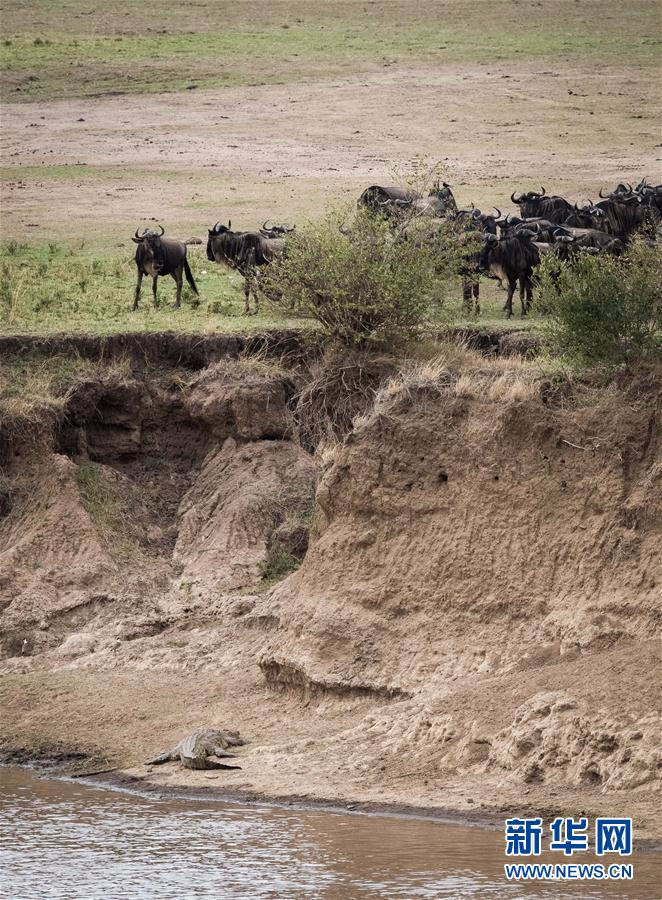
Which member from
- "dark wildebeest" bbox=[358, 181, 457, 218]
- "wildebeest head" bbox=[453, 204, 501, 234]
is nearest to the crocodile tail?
"wildebeest head" bbox=[453, 204, 501, 234]

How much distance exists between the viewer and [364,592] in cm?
1827

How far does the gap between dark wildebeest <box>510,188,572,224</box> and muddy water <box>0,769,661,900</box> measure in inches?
703

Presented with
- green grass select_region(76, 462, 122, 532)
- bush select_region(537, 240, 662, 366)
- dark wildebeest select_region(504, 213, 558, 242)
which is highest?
dark wildebeest select_region(504, 213, 558, 242)

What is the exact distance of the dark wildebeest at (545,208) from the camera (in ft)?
103

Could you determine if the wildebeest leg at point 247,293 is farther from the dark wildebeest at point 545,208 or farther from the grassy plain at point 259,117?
the dark wildebeest at point 545,208

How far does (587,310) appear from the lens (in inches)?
719

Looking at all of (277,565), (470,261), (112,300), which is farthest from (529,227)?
(277,565)

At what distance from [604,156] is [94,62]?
18.1m

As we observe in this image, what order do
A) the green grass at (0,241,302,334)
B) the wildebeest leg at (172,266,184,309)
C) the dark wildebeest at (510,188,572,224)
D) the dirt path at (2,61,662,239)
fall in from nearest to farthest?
the green grass at (0,241,302,334)
the wildebeest leg at (172,266,184,309)
the dark wildebeest at (510,188,572,224)
the dirt path at (2,61,662,239)

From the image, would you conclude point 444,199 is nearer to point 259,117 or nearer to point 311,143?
point 311,143

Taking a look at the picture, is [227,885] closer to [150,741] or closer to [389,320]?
[150,741]

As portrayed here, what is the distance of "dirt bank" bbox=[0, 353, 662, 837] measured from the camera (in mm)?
15758

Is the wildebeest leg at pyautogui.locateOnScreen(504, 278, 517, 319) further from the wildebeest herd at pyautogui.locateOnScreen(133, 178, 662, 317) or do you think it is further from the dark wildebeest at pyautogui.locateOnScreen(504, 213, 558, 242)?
the dark wildebeest at pyautogui.locateOnScreen(504, 213, 558, 242)

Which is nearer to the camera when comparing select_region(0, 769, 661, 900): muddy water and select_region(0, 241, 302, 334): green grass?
select_region(0, 769, 661, 900): muddy water
